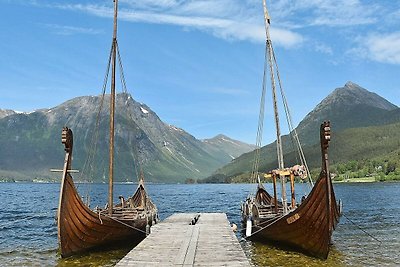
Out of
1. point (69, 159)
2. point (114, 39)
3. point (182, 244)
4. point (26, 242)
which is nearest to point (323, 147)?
point (182, 244)

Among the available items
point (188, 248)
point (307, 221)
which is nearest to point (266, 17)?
point (307, 221)

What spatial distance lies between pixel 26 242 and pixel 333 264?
23716 mm

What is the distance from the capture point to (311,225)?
22.6 metres

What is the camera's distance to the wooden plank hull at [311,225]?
70.4 ft

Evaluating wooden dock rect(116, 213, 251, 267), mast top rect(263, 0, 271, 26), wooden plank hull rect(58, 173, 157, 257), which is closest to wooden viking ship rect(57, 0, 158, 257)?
wooden plank hull rect(58, 173, 157, 257)

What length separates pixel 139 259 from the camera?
1733 cm

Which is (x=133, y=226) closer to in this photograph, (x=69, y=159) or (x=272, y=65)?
(x=69, y=159)

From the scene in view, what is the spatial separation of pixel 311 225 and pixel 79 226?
12561 mm

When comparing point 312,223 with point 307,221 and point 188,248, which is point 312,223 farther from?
point 188,248

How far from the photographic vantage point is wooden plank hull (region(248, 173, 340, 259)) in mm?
21469

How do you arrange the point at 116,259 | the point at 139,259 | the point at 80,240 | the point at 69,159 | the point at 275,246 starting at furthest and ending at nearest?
the point at 275,246, the point at 116,259, the point at 80,240, the point at 69,159, the point at 139,259

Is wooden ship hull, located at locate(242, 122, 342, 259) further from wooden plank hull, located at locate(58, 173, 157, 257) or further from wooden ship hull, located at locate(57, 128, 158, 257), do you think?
wooden plank hull, located at locate(58, 173, 157, 257)

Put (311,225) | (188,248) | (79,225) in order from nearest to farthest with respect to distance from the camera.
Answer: (188,248), (311,225), (79,225)

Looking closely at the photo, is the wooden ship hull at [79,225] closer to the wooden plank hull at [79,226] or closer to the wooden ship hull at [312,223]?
the wooden plank hull at [79,226]
